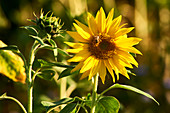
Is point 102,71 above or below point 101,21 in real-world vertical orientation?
below

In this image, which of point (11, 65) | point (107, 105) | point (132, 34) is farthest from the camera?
point (132, 34)

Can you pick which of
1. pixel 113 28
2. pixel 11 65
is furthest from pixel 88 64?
pixel 11 65

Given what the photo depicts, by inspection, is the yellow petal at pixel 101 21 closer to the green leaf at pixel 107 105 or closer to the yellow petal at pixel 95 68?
the yellow petal at pixel 95 68

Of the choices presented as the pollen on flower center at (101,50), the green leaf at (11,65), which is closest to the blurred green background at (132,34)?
the green leaf at (11,65)

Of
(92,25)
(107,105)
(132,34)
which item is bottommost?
(107,105)

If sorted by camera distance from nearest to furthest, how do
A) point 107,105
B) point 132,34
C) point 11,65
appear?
point 107,105 < point 11,65 < point 132,34

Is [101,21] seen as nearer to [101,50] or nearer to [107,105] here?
[101,50]
